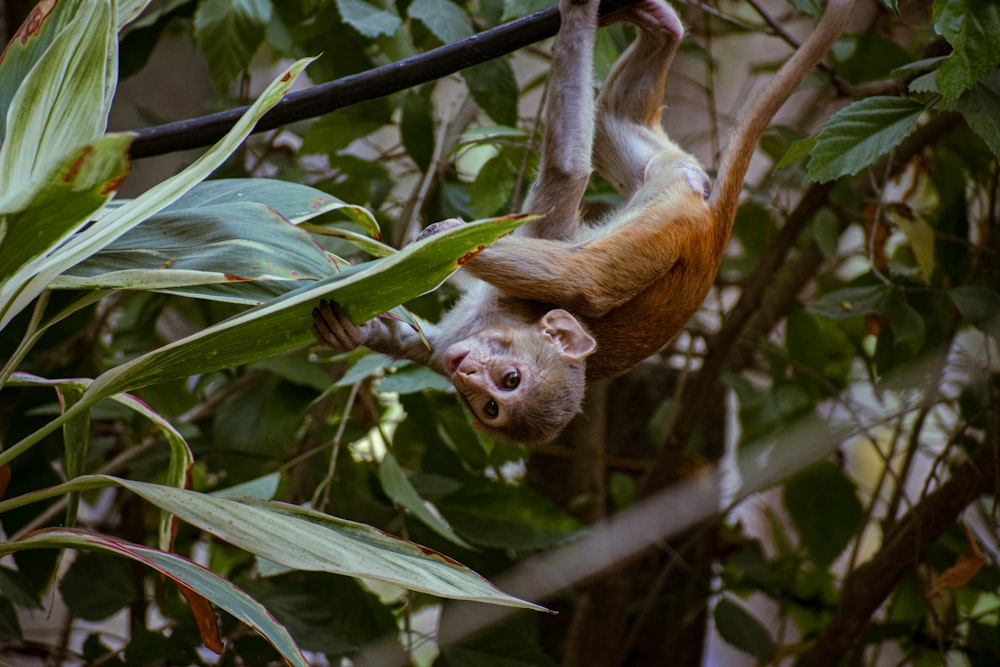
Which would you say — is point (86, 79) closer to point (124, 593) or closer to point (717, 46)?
point (124, 593)

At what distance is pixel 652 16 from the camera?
1875 millimetres

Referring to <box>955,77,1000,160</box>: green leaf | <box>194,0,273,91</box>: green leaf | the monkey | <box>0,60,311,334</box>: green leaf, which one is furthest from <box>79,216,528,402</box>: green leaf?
<box>194,0,273,91</box>: green leaf

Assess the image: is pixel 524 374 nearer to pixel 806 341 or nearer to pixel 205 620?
pixel 205 620

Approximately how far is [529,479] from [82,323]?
1577 millimetres

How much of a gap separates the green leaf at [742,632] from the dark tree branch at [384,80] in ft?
5.74

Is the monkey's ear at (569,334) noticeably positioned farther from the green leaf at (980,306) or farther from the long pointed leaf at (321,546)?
the green leaf at (980,306)

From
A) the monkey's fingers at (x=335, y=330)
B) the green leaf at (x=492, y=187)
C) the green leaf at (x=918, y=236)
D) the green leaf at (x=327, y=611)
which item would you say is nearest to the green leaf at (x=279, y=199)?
the monkey's fingers at (x=335, y=330)

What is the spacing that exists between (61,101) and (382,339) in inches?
31.6

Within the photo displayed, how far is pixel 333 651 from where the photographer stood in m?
1.95

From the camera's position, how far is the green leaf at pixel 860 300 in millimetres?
2086

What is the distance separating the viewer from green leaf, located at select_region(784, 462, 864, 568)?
272 cm

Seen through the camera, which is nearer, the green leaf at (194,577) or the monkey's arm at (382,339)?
the green leaf at (194,577)

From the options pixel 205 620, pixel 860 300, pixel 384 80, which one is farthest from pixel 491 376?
pixel 860 300

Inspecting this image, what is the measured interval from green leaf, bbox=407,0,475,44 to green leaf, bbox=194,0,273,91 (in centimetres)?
38
